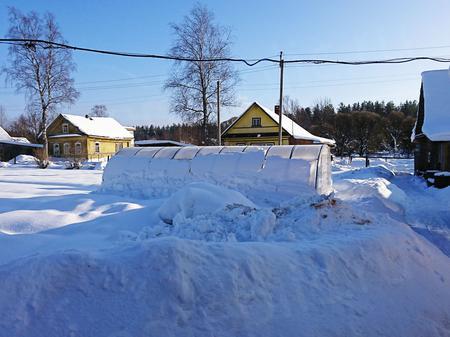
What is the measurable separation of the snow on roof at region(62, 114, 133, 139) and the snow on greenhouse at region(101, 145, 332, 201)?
27.2 metres

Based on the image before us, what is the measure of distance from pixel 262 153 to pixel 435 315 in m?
7.55

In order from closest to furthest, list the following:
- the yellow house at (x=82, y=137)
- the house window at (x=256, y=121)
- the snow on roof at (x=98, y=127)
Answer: the house window at (x=256, y=121)
the yellow house at (x=82, y=137)
the snow on roof at (x=98, y=127)

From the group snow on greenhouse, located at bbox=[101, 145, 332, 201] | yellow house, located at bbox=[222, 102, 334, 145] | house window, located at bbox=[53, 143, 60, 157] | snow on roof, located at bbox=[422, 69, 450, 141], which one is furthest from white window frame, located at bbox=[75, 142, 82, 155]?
snow on roof, located at bbox=[422, 69, 450, 141]

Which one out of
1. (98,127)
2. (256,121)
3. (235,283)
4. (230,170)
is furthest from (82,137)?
(235,283)

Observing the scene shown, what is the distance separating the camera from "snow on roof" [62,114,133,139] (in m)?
37.7

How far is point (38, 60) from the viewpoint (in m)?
28.6

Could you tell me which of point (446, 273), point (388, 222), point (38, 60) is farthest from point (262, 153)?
point (38, 60)

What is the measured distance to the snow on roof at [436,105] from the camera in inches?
675

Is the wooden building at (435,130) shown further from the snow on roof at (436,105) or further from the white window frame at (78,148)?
the white window frame at (78,148)

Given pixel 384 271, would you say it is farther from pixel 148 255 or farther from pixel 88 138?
pixel 88 138

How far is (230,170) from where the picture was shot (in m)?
10.6

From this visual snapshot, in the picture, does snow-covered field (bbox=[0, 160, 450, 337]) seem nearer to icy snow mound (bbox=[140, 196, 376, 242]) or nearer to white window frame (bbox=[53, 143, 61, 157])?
icy snow mound (bbox=[140, 196, 376, 242])

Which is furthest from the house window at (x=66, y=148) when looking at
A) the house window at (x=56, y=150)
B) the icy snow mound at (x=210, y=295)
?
the icy snow mound at (x=210, y=295)

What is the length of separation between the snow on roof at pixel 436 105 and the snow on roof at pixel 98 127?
29.2m
